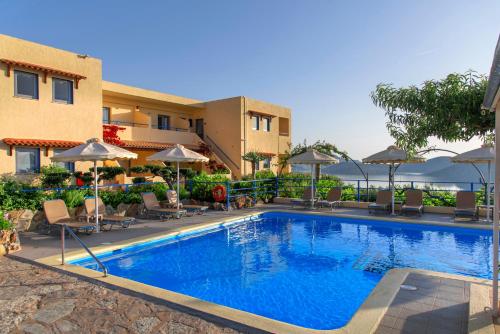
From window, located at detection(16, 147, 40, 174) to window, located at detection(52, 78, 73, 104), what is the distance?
2625 mm

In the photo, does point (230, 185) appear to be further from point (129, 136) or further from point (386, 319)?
point (386, 319)

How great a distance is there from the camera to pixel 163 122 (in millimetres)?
26984

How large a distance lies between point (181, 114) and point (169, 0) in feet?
44.5

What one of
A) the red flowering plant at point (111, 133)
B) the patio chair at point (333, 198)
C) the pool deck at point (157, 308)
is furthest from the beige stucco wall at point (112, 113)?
the patio chair at point (333, 198)

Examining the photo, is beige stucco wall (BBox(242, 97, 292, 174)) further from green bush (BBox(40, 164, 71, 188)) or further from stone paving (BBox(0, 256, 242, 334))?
stone paving (BBox(0, 256, 242, 334))

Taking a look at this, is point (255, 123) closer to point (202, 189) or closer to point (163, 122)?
point (163, 122)

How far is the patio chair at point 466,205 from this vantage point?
12.4m

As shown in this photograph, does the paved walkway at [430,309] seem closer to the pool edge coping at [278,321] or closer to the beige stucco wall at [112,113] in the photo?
the pool edge coping at [278,321]

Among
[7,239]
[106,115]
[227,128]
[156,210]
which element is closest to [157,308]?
[7,239]

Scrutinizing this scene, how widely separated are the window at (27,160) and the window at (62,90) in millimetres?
2625

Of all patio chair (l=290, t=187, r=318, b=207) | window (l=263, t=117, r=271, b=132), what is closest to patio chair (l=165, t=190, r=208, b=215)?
patio chair (l=290, t=187, r=318, b=207)

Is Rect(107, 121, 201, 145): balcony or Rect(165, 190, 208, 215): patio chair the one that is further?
Rect(107, 121, 201, 145): balcony

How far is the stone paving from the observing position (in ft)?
14.3

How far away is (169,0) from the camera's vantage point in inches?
604
